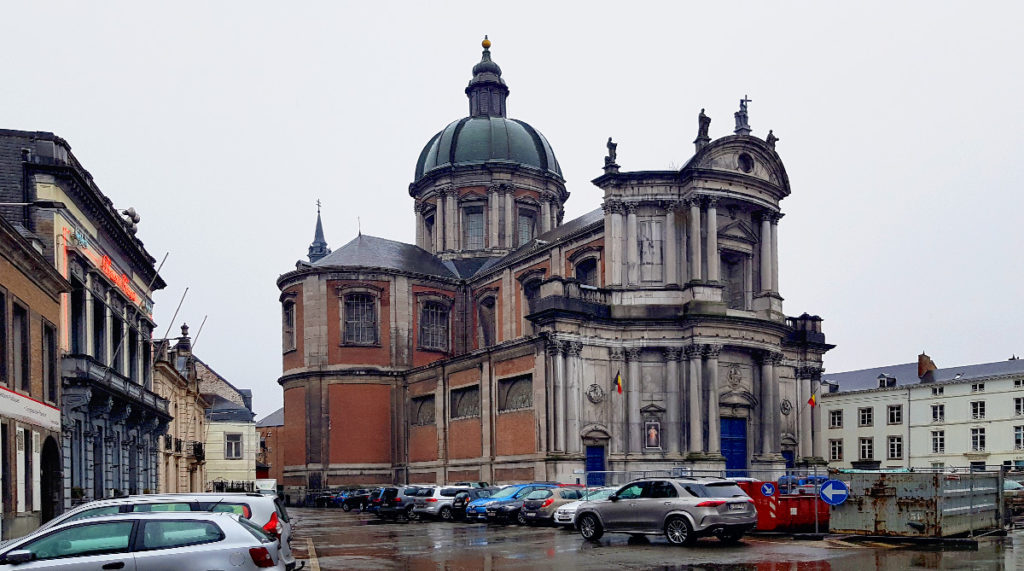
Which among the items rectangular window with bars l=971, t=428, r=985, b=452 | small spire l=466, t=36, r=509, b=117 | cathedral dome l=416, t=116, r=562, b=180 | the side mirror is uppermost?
small spire l=466, t=36, r=509, b=117

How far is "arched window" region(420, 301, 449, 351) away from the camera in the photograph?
201ft

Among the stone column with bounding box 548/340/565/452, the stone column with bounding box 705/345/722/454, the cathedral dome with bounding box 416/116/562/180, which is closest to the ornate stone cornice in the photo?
the stone column with bounding box 705/345/722/454

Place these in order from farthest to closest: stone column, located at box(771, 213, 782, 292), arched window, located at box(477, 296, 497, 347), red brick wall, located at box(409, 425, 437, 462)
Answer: arched window, located at box(477, 296, 497, 347) → red brick wall, located at box(409, 425, 437, 462) → stone column, located at box(771, 213, 782, 292)

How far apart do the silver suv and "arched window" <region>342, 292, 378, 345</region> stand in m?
38.3

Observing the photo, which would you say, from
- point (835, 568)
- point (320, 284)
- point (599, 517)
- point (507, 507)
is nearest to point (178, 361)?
point (320, 284)

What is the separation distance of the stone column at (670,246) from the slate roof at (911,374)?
31399 mm

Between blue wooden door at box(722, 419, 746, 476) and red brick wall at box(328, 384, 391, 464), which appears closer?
blue wooden door at box(722, 419, 746, 476)

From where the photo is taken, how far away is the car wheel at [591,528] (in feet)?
76.1

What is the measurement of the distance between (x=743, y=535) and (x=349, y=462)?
124 feet

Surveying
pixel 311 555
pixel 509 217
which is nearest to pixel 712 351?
pixel 509 217

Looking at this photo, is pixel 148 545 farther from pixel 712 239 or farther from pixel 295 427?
pixel 295 427

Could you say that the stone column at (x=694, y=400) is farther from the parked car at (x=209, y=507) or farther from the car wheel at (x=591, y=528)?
the parked car at (x=209, y=507)

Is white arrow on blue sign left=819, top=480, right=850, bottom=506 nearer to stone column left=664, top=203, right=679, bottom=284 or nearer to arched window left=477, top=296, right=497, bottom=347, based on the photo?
stone column left=664, top=203, right=679, bottom=284

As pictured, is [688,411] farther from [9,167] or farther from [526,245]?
[9,167]
